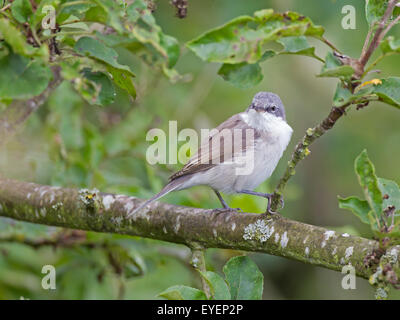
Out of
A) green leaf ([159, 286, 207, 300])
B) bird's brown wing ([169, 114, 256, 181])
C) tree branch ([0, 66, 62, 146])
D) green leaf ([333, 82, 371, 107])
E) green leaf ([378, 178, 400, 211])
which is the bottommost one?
green leaf ([159, 286, 207, 300])

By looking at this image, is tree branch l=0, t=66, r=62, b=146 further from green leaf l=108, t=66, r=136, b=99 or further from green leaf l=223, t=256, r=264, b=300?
green leaf l=223, t=256, r=264, b=300

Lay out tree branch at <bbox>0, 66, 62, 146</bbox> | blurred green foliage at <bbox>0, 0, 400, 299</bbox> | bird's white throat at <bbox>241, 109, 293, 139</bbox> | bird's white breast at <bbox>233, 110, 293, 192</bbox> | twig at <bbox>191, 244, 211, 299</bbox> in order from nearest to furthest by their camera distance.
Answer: blurred green foliage at <bbox>0, 0, 400, 299</bbox> < twig at <bbox>191, 244, 211, 299</bbox> < tree branch at <bbox>0, 66, 62, 146</bbox> < bird's white breast at <bbox>233, 110, 293, 192</bbox> < bird's white throat at <bbox>241, 109, 293, 139</bbox>

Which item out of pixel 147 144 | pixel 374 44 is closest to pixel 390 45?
pixel 374 44

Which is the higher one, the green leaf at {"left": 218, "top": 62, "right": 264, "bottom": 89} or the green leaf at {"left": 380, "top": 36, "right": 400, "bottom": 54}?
the green leaf at {"left": 218, "top": 62, "right": 264, "bottom": 89}

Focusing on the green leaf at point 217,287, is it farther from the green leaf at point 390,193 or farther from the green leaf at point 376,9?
the green leaf at point 376,9

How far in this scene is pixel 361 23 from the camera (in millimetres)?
5742

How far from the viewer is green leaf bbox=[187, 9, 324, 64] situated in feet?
6.59

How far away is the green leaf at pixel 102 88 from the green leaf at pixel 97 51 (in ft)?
0.45

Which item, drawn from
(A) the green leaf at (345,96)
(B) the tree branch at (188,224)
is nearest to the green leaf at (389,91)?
(A) the green leaf at (345,96)

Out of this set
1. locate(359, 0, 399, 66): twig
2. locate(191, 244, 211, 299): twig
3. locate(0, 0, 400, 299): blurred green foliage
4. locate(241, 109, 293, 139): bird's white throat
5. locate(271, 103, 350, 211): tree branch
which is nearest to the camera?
locate(359, 0, 399, 66): twig

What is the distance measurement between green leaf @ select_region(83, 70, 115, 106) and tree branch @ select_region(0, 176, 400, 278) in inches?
37.6

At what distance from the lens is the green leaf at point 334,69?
1975 millimetres

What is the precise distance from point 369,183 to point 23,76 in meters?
1.46

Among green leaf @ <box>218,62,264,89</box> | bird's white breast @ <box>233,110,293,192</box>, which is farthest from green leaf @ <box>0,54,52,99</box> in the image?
bird's white breast @ <box>233,110,293,192</box>
